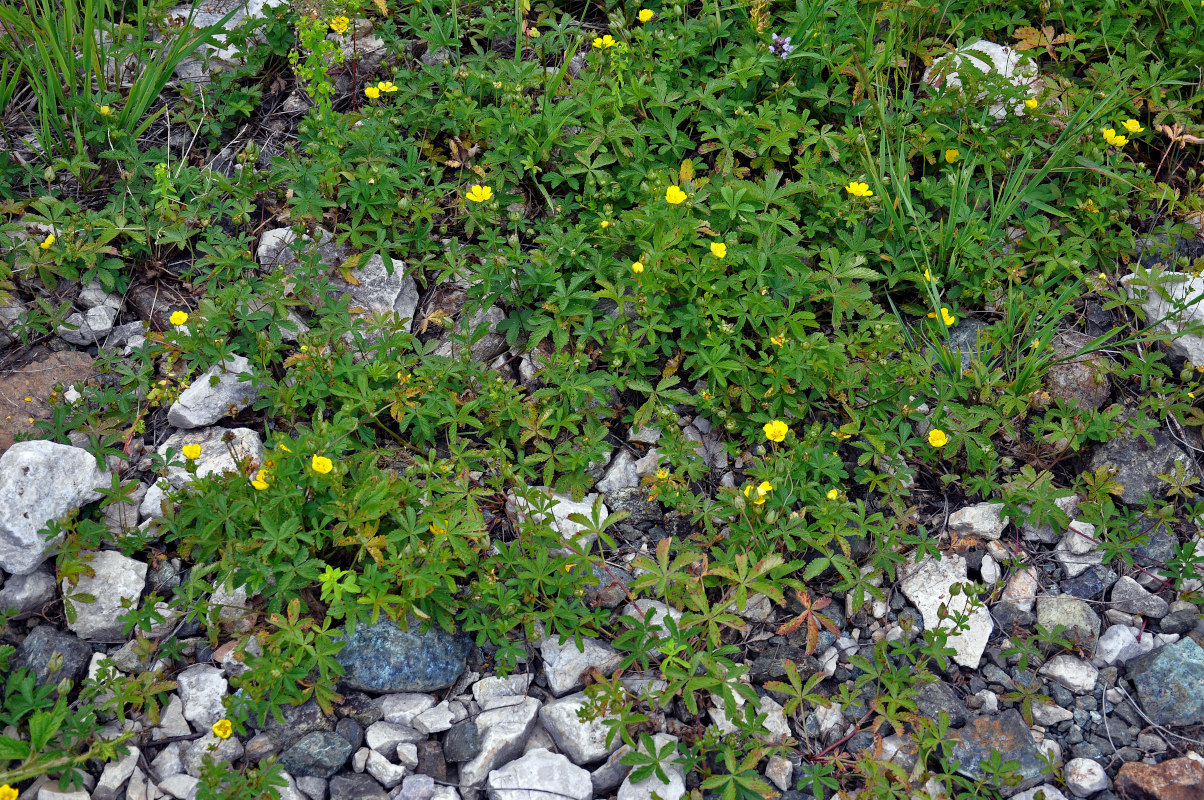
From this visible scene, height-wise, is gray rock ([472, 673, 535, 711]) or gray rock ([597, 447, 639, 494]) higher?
gray rock ([597, 447, 639, 494])

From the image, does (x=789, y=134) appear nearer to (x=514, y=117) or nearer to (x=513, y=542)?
(x=514, y=117)

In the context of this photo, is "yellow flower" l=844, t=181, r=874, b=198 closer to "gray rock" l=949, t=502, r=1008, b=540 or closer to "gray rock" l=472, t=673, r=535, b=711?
"gray rock" l=949, t=502, r=1008, b=540

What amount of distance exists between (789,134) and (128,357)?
3.00 meters

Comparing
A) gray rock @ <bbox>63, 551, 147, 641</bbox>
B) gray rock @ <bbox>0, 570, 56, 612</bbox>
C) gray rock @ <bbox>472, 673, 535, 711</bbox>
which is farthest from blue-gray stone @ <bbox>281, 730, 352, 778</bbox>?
gray rock @ <bbox>0, 570, 56, 612</bbox>

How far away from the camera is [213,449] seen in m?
3.25

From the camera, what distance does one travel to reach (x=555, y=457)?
3.22 metres

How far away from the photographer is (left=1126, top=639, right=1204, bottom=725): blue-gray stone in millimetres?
2807

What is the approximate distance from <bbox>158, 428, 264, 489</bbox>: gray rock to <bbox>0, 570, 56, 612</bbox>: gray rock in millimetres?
502

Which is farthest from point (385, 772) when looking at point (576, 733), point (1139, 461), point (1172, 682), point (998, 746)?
point (1139, 461)

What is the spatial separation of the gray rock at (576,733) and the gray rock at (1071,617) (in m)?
1.62

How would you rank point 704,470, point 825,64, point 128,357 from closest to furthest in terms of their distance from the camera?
point 704,470 → point 128,357 → point 825,64

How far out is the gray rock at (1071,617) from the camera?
2.99 meters

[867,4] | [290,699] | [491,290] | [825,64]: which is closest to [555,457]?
[491,290]

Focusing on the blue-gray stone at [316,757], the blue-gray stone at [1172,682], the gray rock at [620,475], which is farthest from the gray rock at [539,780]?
the blue-gray stone at [1172,682]
